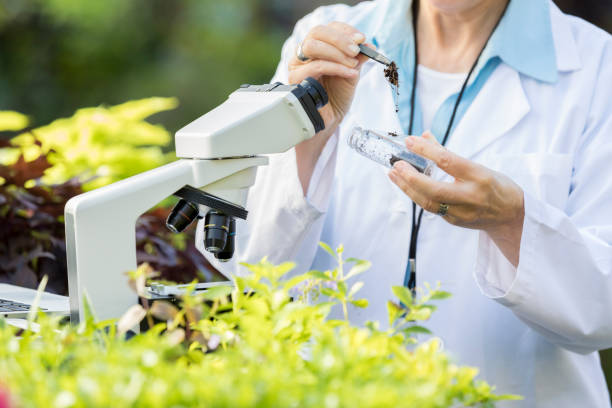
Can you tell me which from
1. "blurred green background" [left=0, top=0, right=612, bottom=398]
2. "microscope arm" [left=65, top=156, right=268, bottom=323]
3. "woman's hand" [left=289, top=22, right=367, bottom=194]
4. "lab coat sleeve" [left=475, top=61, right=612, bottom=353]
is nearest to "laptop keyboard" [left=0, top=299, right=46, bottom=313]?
"microscope arm" [left=65, top=156, right=268, bottom=323]

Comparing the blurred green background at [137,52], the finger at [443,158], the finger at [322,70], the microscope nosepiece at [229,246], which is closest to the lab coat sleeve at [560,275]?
the finger at [443,158]

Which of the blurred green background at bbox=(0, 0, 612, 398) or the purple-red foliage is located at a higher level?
the blurred green background at bbox=(0, 0, 612, 398)

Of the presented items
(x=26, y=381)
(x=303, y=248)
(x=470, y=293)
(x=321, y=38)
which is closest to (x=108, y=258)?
(x=26, y=381)

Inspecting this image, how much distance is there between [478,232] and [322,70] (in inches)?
23.0

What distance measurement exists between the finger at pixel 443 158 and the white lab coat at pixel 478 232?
36cm

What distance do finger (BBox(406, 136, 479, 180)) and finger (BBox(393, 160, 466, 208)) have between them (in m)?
0.03

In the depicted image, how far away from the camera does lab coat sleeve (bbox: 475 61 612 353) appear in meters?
1.34

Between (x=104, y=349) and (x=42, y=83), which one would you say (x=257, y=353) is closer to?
(x=104, y=349)

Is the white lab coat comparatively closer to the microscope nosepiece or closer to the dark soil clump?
the dark soil clump

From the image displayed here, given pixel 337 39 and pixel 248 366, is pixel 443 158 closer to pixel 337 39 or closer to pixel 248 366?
pixel 337 39

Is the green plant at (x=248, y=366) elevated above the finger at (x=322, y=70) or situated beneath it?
situated beneath

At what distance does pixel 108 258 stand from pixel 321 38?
65 cm

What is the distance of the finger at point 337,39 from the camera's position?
4.50ft

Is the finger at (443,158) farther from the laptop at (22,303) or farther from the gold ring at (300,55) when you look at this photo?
the laptop at (22,303)
